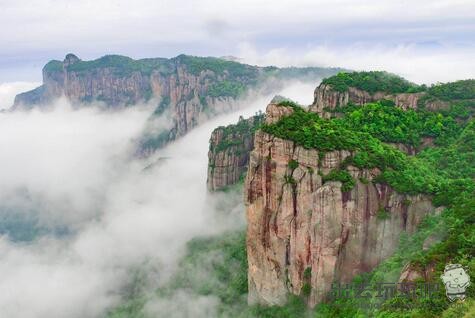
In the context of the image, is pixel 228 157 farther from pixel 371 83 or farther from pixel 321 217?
pixel 321 217

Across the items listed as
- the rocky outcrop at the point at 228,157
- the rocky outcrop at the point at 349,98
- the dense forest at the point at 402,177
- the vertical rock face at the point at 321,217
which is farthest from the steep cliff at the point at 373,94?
the rocky outcrop at the point at 228,157

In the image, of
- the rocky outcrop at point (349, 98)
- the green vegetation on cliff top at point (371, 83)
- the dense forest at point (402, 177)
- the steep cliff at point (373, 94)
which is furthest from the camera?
the green vegetation on cliff top at point (371, 83)

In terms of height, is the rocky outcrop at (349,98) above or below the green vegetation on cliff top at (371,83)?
below

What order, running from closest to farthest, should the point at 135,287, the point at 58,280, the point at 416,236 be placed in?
the point at 416,236, the point at 135,287, the point at 58,280

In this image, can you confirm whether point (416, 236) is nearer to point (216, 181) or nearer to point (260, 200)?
point (260, 200)

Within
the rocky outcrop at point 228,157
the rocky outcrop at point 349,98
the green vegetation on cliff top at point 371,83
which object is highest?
the green vegetation on cliff top at point 371,83

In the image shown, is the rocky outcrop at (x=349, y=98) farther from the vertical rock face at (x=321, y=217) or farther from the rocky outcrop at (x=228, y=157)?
the rocky outcrop at (x=228, y=157)

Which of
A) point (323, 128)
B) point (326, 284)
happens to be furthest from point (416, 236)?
point (323, 128)
